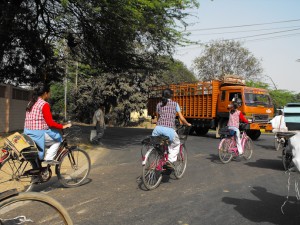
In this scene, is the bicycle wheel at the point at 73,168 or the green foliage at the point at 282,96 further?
the green foliage at the point at 282,96

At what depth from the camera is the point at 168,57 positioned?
54.1ft

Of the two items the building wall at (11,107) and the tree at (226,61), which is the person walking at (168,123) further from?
the tree at (226,61)

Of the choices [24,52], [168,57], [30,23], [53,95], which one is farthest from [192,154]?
[53,95]

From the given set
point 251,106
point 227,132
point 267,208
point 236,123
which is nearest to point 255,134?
point 251,106

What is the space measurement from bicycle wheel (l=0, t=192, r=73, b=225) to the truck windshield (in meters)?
16.0

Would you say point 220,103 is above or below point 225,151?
above

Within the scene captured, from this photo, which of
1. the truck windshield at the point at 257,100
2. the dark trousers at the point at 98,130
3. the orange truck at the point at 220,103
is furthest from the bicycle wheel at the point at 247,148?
the truck windshield at the point at 257,100

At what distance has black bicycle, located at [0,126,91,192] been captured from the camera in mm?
5641

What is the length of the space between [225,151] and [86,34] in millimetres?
9291

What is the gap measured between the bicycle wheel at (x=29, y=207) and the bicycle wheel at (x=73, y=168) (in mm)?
3249

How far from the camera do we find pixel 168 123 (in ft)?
22.7

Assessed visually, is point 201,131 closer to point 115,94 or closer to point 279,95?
point 115,94

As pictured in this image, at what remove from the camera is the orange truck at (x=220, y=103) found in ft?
59.5

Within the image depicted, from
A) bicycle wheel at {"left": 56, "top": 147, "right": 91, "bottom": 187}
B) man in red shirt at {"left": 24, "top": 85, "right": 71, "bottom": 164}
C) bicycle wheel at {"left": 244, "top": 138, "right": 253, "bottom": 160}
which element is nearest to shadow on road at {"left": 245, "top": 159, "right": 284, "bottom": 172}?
bicycle wheel at {"left": 244, "top": 138, "right": 253, "bottom": 160}
